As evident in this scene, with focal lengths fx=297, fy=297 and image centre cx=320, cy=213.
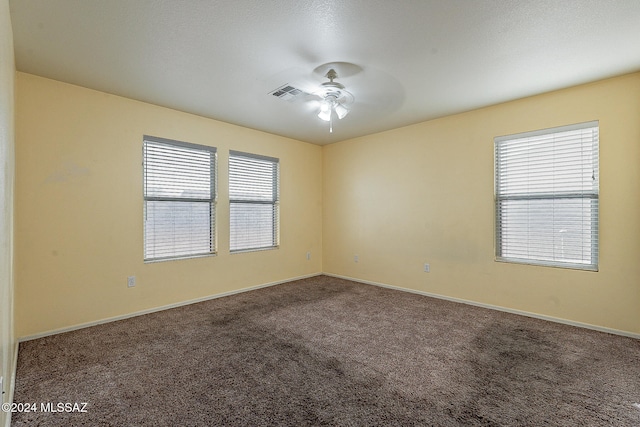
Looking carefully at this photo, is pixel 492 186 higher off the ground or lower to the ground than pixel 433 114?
lower

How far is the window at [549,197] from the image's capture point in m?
3.13

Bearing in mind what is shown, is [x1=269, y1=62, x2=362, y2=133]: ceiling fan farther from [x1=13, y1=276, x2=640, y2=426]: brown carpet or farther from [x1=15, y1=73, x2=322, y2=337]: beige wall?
[x1=13, y1=276, x2=640, y2=426]: brown carpet

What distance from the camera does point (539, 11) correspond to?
1975 millimetres

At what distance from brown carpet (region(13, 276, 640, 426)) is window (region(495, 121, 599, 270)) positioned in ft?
2.67

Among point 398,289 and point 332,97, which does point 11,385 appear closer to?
point 332,97

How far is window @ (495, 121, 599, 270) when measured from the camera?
10.3 feet

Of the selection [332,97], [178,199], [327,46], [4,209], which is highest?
[327,46]

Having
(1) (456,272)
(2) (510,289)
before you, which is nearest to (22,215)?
(1) (456,272)

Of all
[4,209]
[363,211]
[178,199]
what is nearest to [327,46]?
[4,209]

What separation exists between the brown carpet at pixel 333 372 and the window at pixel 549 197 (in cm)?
82

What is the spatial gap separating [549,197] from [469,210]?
2.82ft

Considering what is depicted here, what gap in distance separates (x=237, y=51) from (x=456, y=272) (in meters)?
3.70

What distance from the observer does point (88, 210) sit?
3174 mm

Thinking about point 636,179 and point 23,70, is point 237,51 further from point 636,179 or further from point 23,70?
point 636,179
